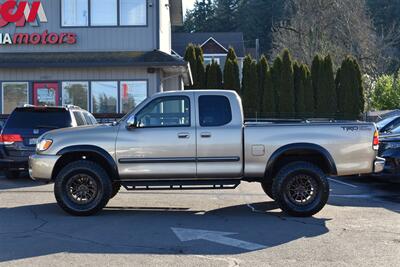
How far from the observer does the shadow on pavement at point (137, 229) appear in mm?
7047

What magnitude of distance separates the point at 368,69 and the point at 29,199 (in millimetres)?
36688

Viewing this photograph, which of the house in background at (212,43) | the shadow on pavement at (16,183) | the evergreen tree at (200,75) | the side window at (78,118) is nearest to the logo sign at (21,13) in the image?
the shadow on pavement at (16,183)

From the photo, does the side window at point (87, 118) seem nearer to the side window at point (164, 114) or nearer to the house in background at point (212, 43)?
the side window at point (164, 114)

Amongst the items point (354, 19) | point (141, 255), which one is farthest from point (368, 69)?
point (141, 255)

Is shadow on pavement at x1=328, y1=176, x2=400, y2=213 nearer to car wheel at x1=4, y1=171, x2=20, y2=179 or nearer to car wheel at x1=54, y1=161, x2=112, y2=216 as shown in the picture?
car wheel at x1=54, y1=161, x2=112, y2=216

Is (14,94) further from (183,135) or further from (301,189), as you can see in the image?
(301,189)

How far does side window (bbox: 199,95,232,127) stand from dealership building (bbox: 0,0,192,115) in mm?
11821

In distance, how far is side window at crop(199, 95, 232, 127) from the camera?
365 inches

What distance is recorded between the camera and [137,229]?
817 centimetres

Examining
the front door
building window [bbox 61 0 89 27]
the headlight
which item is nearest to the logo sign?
building window [bbox 61 0 89 27]

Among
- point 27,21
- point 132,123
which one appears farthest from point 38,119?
point 27,21

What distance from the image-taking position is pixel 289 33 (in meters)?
48.6

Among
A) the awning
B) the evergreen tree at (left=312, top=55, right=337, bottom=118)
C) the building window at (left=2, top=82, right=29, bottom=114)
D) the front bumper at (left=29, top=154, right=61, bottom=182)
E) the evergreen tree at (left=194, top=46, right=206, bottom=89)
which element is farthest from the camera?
the evergreen tree at (left=194, top=46, right=206, bottom=89)

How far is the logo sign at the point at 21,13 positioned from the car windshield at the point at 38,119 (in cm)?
965
